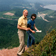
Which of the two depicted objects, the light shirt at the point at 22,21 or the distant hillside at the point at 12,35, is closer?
the light shirt at the point at 22,21

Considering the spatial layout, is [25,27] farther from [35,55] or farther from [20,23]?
[35,55]

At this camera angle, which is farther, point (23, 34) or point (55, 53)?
point (23, 34)

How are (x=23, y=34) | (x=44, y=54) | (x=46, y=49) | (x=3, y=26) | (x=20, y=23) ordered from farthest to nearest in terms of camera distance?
(x=3, y=26) < (x=23, y=34) < (x=20, y=23) < (x=46, y=49) < (x=44, y=54)

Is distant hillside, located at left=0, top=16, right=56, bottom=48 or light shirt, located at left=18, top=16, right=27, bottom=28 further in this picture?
distant hillside, located at left=0, top=16, right=56, bottom=48

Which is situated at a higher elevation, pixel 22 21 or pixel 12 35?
pixel 22 21

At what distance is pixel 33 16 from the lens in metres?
3.73

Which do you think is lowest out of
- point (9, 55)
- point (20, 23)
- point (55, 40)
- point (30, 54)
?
point (9, 55)

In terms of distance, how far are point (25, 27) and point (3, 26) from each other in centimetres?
8864

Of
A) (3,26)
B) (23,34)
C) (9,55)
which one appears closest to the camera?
(23,34)

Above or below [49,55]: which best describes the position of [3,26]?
below

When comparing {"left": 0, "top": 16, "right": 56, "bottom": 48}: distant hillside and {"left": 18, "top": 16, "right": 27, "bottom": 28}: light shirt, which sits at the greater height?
{"left": 18, "top": 16, "right": 27, "bottom": 28}: light shirt

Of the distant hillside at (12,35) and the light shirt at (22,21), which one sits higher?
the light shirt at (22,21)

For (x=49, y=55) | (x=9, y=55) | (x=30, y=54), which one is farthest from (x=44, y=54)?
(x=9, y=55)

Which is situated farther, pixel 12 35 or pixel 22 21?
pixel 12 35
